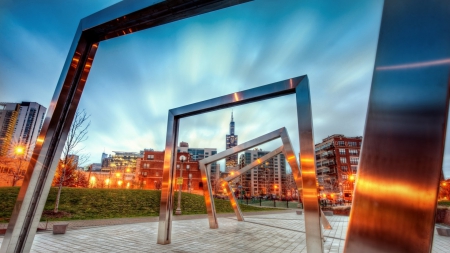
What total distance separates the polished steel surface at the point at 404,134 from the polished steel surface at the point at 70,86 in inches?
89.3

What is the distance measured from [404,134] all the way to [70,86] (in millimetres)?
4562

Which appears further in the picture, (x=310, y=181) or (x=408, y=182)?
(x=310, y=181)

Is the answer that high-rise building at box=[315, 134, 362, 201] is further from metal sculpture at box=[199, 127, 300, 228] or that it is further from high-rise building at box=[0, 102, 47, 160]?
high-rise building at box=[0, 102, 47, 160]

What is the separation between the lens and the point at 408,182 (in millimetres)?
972

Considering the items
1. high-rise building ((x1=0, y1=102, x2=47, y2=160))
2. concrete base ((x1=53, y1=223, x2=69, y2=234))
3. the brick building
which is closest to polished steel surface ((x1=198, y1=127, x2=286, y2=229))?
concrete base ((x1=53, y1=223, x2=69, y2=234))

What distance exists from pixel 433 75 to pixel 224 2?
2.54 metres

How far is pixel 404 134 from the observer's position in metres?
1.03

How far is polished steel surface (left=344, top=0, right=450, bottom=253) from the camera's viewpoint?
93 cm

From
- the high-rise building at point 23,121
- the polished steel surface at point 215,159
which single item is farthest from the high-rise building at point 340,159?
the high-rise building at point 23,121

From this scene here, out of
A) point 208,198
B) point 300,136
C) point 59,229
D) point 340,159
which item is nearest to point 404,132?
point 300,136

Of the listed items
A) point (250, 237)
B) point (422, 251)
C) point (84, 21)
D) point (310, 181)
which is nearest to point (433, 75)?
point (422, 251)

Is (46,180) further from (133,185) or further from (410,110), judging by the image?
(133,185)

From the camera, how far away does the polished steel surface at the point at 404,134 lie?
0.93 m

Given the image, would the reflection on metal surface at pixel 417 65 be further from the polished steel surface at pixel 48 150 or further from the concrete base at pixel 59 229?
the concrete base at pixel 59 229
